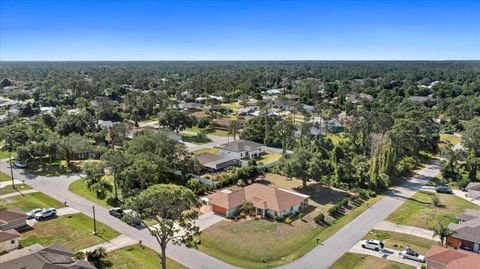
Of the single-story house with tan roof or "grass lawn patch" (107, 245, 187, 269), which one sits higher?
the single-story house with tan roof

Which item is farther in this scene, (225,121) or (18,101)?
(18,101)

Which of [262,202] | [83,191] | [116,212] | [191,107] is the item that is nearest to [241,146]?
[262,202]

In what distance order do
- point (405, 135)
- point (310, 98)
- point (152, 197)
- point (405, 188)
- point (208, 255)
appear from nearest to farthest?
point (152, 197) < point (208, 255) < point (405, 188) < point (405, 135) < point (310, 98)

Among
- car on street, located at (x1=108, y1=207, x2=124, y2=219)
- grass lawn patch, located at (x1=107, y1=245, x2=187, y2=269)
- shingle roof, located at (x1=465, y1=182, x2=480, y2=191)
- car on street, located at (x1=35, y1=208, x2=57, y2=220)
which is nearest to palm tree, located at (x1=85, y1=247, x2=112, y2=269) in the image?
grass lawn patch, located at (x1=107, y1=245, x2=187, y2=269)

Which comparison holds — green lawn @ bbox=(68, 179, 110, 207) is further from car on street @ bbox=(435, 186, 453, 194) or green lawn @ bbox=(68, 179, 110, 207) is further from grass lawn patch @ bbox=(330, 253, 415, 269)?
car on street @ bbox=(435, 186, 453, 194)

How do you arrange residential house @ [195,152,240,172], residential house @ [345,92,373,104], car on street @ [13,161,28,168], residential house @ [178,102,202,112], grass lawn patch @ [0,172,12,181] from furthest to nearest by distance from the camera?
residential house @ [345,92,373,104], residential house @ [178,102,202,112], car on street @ [13,161,28,168], residential house @ [195,152,240,172], grass lawn patch @ [0,172,12,181]

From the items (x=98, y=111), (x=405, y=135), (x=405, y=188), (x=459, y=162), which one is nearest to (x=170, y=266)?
(x=405, y=188)

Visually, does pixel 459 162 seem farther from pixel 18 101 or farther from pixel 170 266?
pixel 18 101
